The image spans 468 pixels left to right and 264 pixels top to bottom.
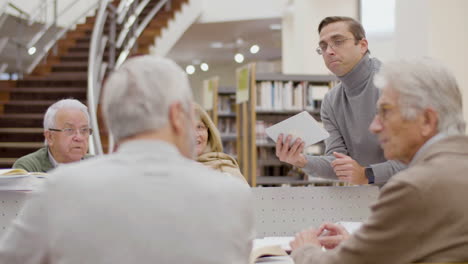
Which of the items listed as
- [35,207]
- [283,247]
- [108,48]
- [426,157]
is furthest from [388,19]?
[35,207]

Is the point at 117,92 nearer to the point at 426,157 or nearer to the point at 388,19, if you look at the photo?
the point at 426,157

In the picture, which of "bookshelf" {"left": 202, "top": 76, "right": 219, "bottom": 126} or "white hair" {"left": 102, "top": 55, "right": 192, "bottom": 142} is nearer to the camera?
"white hair" {"left": 102, "top": 55, "right": 192, "bottom": 142}

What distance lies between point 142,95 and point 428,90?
0.73 m

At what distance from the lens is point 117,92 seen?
1.26 m

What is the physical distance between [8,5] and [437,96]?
28.4 feet

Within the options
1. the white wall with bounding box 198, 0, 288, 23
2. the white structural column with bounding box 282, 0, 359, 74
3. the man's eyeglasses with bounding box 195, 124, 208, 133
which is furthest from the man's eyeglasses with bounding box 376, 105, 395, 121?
the white wall with bounding box 198, 0, 288, 23

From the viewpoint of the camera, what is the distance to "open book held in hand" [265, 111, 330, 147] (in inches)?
97.5

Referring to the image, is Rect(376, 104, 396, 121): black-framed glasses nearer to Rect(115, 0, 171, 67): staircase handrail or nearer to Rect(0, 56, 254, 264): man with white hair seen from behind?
Rect(0, 56, 254, 264): man with white hair seen from behind

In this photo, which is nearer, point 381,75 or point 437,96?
point 437,96

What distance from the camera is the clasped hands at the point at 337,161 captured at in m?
2.53

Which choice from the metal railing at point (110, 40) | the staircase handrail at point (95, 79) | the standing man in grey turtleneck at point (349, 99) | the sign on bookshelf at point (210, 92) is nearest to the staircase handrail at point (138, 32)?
the metal railing at point (110, 40)

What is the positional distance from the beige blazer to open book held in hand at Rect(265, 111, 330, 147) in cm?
103

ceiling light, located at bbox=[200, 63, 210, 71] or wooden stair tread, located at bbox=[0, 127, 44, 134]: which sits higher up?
ceiling light, located at bbox=[200, 63, 210, 71]

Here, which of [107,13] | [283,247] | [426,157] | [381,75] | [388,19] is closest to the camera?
[426,157]
